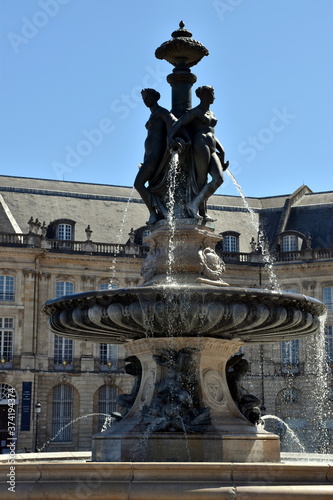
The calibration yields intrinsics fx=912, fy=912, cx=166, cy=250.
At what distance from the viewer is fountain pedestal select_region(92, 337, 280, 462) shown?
13.0 meters

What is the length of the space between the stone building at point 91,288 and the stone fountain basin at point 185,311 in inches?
1439

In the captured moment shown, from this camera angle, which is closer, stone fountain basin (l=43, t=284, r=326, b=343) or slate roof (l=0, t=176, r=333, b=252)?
stone fountain basin (l=43, t=284, r=326, b=343)

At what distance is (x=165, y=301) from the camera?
42.6ft

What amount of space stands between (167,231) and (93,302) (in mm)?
1836

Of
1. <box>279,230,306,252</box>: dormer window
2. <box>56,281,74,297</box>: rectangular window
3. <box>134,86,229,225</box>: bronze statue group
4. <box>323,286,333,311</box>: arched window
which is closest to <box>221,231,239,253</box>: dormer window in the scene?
<box>279,230,306,252</box>: dormer window

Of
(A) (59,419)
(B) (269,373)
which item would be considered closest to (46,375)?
(A) (59,419)

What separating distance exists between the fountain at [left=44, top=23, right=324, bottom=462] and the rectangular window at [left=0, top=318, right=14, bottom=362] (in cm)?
3764

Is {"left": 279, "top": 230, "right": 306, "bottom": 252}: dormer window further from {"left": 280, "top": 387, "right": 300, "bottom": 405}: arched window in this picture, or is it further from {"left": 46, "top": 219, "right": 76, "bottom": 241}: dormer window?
{"left": 46, "top": 219, "right": 76, "bottom": 241}: dormer window

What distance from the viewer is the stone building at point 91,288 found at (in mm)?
53062

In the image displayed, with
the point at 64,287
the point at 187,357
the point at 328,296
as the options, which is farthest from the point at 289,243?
the point at 187,357

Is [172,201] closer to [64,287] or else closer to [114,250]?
[64,287]

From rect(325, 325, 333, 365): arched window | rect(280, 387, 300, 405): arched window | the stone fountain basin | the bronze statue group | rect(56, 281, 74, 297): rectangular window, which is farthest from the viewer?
rect(280, 387, 300, 405): arched window

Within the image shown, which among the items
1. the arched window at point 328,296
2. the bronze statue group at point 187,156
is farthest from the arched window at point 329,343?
the bronze statue group at point 187,156

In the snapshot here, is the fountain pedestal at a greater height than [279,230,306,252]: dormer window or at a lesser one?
lesser
